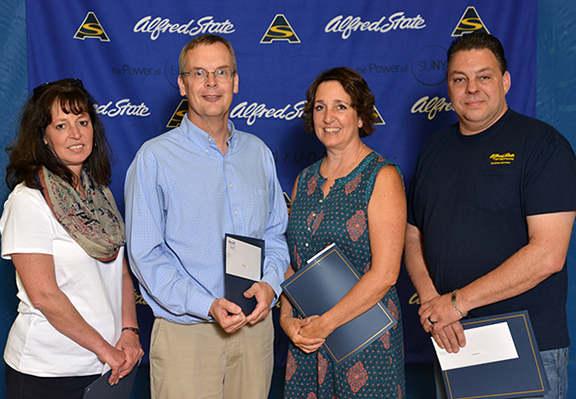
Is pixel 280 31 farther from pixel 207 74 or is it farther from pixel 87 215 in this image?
pixel 87 215

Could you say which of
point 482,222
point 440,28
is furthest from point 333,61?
point 482,222

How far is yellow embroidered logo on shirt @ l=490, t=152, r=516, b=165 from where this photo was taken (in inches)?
60.4

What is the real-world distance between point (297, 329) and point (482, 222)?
77cm

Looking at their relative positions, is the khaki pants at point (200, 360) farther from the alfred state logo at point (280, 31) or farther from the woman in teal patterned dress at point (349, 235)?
the alfred state logo at point (280, 31)

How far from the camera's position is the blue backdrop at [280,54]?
8.79 feet

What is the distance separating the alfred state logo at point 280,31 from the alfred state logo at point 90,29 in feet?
3.20

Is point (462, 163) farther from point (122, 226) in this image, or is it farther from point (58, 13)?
point (58, 13)

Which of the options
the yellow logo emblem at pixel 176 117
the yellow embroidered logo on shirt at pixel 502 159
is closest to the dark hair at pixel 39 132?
the yellow logo emblem at pixel 176 117

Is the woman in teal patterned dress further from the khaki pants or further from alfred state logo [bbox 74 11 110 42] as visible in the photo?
alfred state logo [bbox 74 11 110 42]

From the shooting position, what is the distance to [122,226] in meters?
1.76

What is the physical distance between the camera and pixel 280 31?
272 cm

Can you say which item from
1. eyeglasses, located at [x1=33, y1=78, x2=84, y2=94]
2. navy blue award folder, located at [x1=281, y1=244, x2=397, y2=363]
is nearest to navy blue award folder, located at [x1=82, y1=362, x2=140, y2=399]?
navy blue award folder, located at [x1=281, y1=244, x2=397, y2=363]

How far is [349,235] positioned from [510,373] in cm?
68

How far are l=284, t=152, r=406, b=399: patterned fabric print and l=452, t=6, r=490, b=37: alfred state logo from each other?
4.93 feet
